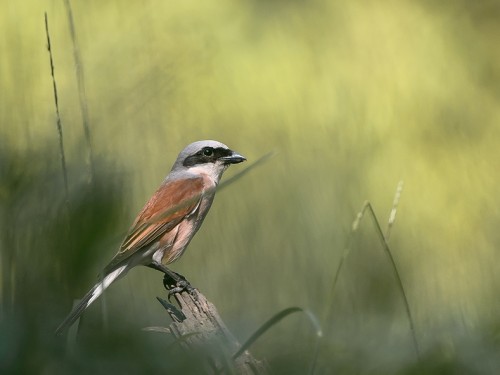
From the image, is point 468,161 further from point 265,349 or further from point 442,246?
point 265,349

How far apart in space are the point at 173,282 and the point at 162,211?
23 cm

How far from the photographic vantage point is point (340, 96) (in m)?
5.29

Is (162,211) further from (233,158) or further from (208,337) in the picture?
(208,337)

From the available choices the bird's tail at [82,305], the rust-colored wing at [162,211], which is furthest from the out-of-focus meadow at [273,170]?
the rust-colored wing at [162,211]

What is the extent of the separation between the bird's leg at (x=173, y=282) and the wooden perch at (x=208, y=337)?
107 millimetres

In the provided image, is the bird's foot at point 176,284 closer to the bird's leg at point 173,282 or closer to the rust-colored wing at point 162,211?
the bird's leg at point 173,282

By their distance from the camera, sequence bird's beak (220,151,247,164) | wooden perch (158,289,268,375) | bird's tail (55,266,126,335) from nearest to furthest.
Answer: bird's tail (55,266,126,335)
wooden perch (158,289,268,375)
bird's beak (220,151,247,164)

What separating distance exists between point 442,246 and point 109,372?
12.8ft

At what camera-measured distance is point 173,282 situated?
2965 mm

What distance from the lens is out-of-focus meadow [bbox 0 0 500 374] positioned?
97 centimetres

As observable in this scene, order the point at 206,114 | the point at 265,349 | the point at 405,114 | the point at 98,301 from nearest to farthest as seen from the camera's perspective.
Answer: the point at 98,301, the point at 265,349, the point at 206,114, the point at 405,114

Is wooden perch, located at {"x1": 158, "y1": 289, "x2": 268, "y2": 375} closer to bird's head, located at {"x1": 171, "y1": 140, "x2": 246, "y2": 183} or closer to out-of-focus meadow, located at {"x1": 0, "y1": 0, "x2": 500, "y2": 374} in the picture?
out-of-focus meadow, located at {"x1": 0, "y1": 0, "x2": 500, "y2": 374}

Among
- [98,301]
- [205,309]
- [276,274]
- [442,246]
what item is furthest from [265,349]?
[442,246]

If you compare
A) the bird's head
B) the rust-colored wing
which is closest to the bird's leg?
the rust-colored wing
